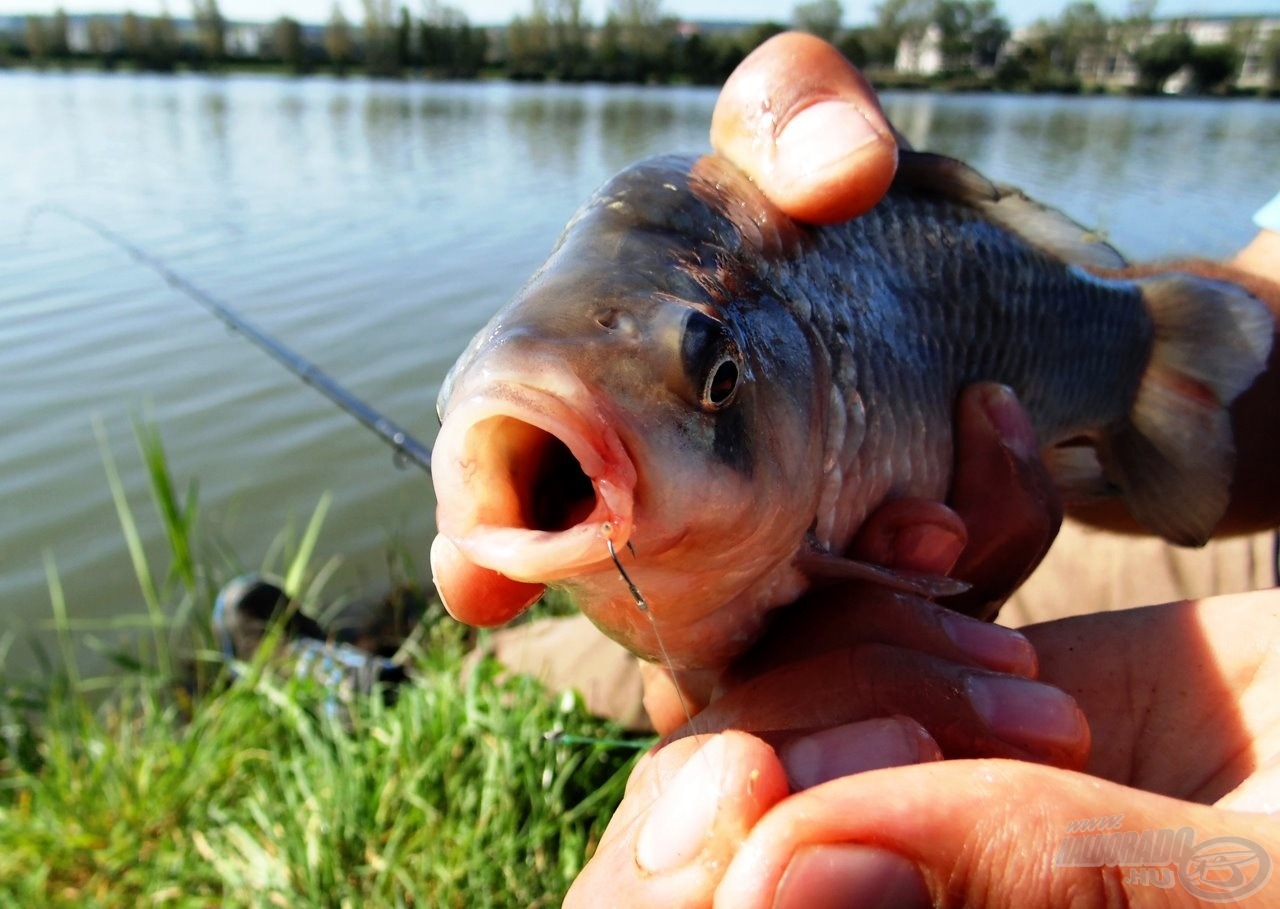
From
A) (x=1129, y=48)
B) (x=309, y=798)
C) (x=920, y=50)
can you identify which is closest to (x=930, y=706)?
(x=309, y=798)

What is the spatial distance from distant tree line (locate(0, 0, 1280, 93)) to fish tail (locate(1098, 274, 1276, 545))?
199 ft

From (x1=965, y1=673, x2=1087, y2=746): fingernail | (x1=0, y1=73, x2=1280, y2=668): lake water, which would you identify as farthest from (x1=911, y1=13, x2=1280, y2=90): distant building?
(x1=965, y1=673, x2=1087, y2=746): fingernail

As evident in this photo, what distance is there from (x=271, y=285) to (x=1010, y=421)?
8697mm

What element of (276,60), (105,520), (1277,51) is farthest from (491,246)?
(276,60)

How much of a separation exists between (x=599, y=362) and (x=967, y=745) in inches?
23.7

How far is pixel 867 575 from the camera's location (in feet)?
3.97

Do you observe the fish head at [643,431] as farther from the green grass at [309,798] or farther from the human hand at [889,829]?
the green grass at [309,798]

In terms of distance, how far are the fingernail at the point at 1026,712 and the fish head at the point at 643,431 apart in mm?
295

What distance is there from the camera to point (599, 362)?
0.88 metres

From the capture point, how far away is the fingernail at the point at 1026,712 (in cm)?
102

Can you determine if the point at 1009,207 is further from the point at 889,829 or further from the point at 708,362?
the point at 889,829

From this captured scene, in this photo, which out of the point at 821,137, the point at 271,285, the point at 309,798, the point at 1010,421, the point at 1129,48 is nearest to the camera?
the point at 821,137

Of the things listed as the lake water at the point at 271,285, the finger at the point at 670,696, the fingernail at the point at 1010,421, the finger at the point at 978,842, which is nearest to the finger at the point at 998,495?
the fingernail at the point at 1010,421

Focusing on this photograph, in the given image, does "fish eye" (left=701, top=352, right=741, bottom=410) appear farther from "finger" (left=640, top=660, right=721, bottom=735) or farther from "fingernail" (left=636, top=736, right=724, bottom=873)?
"finger" (left=640, top=660, right=721, bottom=735)
